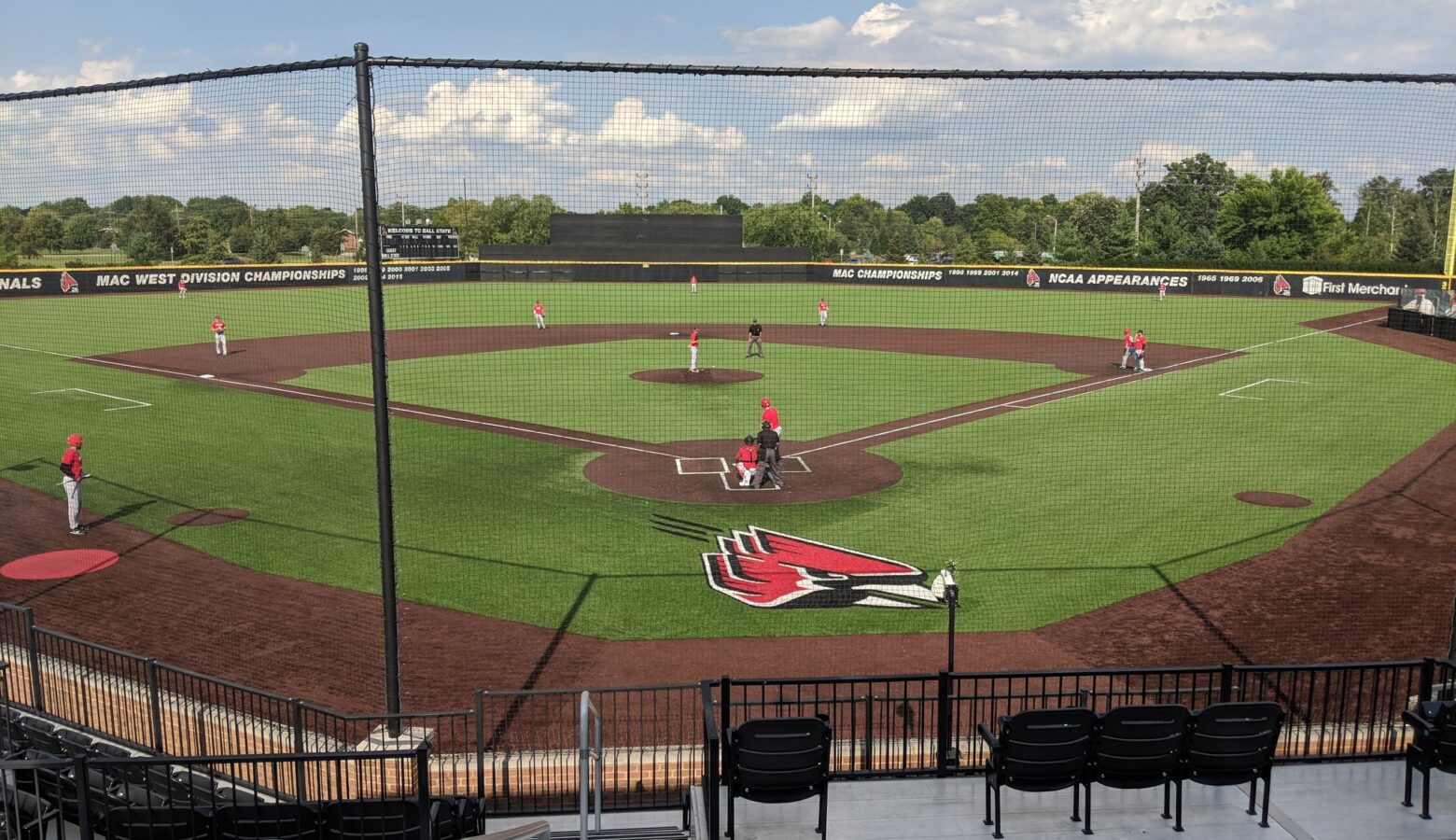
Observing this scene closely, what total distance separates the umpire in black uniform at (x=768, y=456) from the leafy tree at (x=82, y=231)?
12937mm

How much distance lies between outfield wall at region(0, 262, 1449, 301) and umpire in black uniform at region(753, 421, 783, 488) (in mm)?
27115

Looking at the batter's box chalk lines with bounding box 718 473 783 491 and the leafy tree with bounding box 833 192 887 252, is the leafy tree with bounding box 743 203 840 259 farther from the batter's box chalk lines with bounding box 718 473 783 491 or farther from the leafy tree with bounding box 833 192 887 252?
the batter's box chalk lines with bounding box 718 473 783 491

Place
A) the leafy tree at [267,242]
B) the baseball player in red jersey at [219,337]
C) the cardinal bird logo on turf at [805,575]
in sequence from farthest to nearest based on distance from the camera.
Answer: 1. the baseball player in red jersey at [219,337]
2. the leafy tree at [267,242]
3. the cardinal bird logo on turf at [805,575]

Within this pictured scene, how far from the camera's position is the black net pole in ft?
28.0

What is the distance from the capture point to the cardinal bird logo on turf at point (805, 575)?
14.8m

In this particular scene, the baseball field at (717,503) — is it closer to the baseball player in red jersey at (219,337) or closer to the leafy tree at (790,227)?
the baseball player in red jersey at (219,337)

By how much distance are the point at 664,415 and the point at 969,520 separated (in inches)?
482

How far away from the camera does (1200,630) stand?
13.8m

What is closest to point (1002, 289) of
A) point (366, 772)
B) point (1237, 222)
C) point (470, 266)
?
point (1237, 222)

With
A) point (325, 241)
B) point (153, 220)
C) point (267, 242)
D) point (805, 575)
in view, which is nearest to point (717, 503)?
point (805, 575)

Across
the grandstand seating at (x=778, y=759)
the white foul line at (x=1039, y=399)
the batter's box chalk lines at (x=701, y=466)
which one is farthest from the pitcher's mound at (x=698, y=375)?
the grandstand seating at (x=778, y=759)

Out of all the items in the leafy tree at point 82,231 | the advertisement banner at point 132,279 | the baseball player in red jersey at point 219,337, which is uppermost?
the leafy tree at point 82,231

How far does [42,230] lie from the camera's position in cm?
3300

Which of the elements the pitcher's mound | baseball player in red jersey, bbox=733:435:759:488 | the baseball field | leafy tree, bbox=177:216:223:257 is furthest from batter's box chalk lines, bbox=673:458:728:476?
leafy tree, bbox=177:216:223:257
